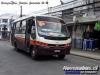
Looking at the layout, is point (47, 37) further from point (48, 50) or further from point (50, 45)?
point (48, 50)

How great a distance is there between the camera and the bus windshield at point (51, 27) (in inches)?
599

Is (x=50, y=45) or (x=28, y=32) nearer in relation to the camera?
(x=50, y=45)

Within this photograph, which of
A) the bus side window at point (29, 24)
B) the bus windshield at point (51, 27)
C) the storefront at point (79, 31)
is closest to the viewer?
the bus windshield at point (51, 27)

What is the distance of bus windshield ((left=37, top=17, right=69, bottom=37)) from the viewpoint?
49.9 feet

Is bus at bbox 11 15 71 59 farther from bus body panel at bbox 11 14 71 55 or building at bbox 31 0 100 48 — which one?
building at bbox 31 0 100 48

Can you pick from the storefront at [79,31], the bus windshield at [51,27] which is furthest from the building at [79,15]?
the bus windshield at [51,27]

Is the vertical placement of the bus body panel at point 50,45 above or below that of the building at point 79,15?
below

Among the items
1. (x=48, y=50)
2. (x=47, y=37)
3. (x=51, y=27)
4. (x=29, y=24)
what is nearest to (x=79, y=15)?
(x=29, y=24)

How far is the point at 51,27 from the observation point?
51.3 feet

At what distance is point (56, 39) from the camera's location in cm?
1490

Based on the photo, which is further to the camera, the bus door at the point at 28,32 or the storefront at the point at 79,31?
the storefront at the point at 79,31

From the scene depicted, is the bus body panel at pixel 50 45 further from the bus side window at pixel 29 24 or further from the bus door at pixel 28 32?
the bus side window at pixel 29 24

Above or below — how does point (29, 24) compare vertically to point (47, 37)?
above

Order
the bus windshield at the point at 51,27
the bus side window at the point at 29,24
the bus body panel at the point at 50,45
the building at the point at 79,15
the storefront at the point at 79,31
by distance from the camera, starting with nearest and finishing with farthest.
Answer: the bus body panel at the point at 50,45 < the bus windshield at the point at 51,27 < the bus side window at the point at 29,24 < the building at the point at 79,15 < the storefront at the point at 79,31
